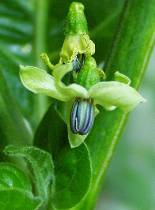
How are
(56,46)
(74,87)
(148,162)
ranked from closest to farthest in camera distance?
(74,87), (56,46), (148,162)

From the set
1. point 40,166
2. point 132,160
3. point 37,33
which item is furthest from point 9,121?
point 132,160

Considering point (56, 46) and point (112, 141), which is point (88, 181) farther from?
point (56, 46)

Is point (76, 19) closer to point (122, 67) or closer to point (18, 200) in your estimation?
point (122, 67)

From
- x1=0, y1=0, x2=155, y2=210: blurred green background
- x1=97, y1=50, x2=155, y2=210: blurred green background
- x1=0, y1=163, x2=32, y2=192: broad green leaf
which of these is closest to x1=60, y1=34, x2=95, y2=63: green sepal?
→ x1=0, y1=163, x2=32, y2=192: broad green leaf

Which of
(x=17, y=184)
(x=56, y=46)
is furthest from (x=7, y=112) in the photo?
(x=56, y=46)

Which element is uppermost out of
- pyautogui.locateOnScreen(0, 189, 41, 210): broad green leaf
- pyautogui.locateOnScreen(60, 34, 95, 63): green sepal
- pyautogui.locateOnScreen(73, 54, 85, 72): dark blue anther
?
pyautogui.locateOnScreen(60, 34, 95, 63): green sepal

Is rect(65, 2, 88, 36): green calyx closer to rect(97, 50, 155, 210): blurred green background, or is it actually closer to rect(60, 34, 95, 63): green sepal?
rect(60, 34, 95, 63): green sepal
